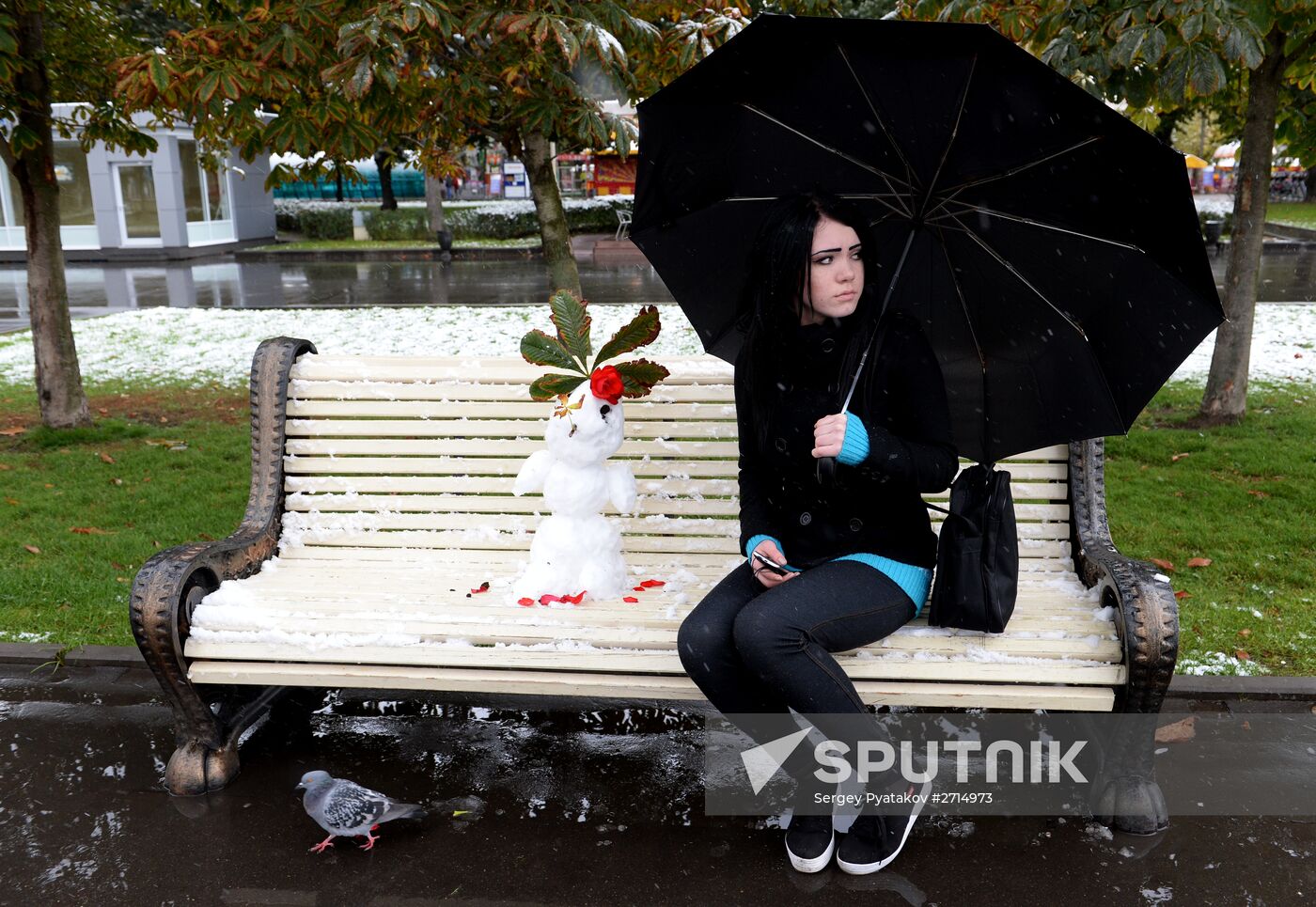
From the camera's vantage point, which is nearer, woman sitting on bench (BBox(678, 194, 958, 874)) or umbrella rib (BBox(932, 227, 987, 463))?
woman sitting on bench (BBox(678, 194, 958, 874))

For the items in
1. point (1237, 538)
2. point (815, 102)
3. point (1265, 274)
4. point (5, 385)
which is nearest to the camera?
point (815, 102)

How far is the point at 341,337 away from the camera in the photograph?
11758 millimetres

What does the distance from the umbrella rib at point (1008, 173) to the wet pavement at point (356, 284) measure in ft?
40.1

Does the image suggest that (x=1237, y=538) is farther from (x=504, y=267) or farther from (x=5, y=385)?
(x=504, y=267)

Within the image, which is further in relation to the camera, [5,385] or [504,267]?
[504,267]

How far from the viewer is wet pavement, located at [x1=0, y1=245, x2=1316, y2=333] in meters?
16.2

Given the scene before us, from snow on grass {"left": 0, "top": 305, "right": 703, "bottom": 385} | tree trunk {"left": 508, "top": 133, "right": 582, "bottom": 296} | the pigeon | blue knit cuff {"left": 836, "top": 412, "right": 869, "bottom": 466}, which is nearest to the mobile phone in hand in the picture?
blue knit cuff {"left": 836, "top": 412, "right": 869, "bottom": 466}

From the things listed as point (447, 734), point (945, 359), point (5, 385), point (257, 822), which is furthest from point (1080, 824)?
point (5, 385)

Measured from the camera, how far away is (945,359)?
3.17 meters

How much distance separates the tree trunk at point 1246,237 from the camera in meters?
6.73

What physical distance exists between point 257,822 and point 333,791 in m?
0.38

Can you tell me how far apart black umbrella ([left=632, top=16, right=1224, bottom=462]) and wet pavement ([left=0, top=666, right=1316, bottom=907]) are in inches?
47.7

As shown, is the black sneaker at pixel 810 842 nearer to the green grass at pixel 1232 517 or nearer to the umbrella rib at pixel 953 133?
the umbrella rib at pixel 953 133

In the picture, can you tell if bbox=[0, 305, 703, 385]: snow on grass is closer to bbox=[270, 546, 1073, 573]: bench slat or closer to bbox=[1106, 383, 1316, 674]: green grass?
bbox=[1106, 383, 1316, 674]: green grass
